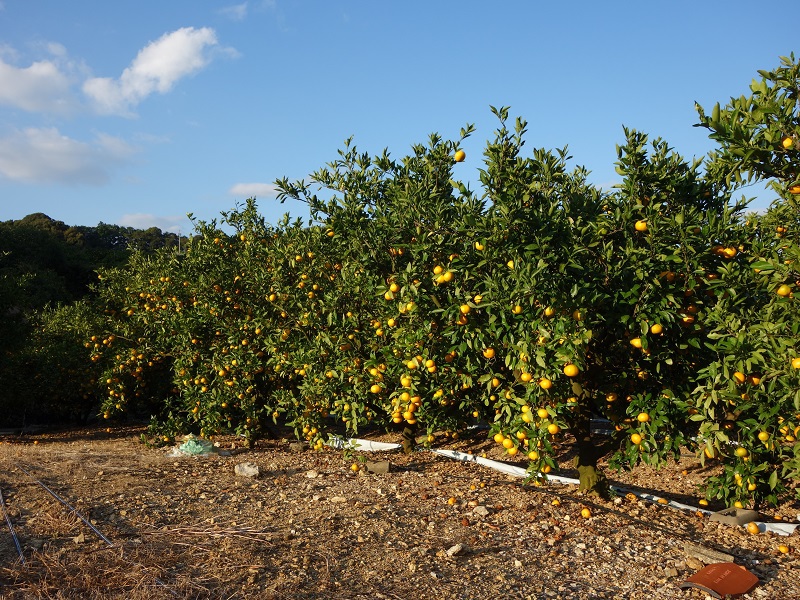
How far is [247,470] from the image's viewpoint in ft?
21.4

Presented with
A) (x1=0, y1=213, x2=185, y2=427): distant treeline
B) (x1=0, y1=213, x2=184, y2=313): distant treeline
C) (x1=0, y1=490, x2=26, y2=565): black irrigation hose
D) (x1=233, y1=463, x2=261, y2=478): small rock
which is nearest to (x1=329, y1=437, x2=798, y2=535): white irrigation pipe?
(x1=233, y1=463, x2=261, y2=478): small rock

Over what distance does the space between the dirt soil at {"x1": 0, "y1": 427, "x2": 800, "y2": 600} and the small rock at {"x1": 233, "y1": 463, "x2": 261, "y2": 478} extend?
0.38ft

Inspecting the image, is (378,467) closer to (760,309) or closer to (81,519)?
(81,519)

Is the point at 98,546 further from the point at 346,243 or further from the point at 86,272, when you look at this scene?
the point at 86,272

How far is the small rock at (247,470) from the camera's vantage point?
21.3ft

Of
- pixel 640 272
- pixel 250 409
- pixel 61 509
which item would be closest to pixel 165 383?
pixel 250 409

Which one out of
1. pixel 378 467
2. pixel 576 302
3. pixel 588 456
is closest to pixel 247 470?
pixel 378 467

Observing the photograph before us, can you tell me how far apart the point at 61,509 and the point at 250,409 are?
3688 mm

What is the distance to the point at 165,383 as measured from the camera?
452 inches

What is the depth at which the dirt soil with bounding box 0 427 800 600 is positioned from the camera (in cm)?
378

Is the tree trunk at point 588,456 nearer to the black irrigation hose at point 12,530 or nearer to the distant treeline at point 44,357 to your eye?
the black irrigation hose at point 12,530

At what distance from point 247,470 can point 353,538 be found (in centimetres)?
239

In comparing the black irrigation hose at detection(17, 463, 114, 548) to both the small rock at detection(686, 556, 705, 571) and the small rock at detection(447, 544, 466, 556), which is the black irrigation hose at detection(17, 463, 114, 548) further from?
the small rock at detection(686, 556, 705, 571)

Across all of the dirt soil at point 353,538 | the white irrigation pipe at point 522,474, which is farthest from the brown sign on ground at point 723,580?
the white irrigation pipe at point 522,474
